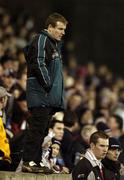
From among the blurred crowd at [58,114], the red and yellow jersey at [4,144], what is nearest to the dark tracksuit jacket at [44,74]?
the red and yellow jersey at [4,144]

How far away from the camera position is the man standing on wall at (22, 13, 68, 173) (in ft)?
37.8

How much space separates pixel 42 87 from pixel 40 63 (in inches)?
12.9

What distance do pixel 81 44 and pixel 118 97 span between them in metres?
8.45

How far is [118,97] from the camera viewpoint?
24.9 meters

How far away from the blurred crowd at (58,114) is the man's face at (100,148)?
0.50 metres

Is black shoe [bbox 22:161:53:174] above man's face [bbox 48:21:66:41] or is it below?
below

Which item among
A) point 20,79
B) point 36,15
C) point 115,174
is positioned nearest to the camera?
point 115,174

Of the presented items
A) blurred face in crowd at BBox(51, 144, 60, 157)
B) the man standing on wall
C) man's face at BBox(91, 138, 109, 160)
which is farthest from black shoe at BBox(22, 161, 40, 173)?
blurred face in crowd at BBox(51, 144, 60, 157)

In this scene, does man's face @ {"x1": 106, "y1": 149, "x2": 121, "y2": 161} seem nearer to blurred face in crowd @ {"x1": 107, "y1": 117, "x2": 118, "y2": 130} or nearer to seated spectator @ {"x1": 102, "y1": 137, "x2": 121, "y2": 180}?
seated spectator @ {"x1": 102, "y1": 137, "x2": 121, "y2": 180}

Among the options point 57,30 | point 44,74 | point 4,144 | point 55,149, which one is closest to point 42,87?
point 44,74

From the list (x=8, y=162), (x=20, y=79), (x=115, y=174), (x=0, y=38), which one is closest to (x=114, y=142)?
(x=115, y=174)

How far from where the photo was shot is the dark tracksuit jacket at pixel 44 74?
37.6ft

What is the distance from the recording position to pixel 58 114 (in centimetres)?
1543

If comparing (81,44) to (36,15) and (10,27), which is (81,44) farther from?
(10,27)
